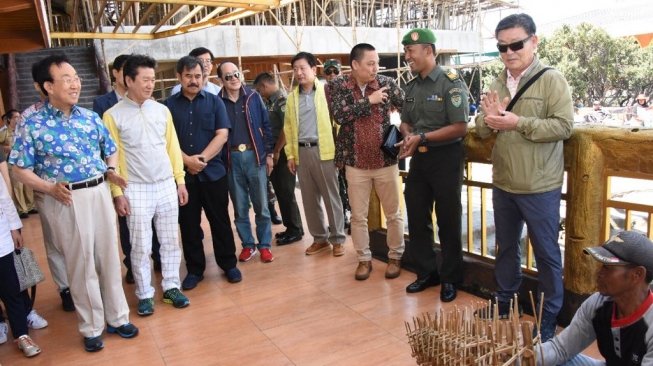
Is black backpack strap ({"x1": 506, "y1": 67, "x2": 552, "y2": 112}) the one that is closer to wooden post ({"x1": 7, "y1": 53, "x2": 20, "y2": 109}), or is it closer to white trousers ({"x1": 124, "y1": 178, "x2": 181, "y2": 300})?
white trousers ({"x1": 124, "y1": 178, "x2": 181, "y2": 300})

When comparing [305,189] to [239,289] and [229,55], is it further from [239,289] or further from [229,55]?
[229,55]

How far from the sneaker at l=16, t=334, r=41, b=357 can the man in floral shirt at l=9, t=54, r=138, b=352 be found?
0.26 meters

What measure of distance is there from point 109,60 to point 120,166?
9167 mm

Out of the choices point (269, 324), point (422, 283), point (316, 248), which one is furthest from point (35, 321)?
point (422, 283)

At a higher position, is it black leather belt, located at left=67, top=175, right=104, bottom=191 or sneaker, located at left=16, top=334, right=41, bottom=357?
black leather belt, located at left=67, top=175, right=104, bottom=191

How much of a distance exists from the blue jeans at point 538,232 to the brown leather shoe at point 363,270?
3.62 ft

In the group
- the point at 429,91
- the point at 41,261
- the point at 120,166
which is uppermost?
the point at 429,91

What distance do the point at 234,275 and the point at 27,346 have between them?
1.36 metres

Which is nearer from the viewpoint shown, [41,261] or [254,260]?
[254,260]

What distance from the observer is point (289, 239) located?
4.64 metres

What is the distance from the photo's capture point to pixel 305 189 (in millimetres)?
4219

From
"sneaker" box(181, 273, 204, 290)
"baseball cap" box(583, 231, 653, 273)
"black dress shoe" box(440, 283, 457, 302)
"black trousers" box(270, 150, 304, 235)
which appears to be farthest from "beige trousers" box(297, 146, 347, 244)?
"baseball cap" box(583, 231, 653, 273)

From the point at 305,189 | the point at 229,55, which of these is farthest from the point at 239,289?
the point at 229,55

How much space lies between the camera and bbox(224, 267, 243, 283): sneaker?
3.72 metres
